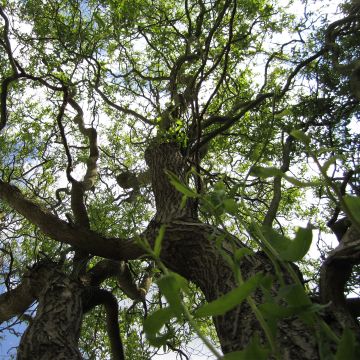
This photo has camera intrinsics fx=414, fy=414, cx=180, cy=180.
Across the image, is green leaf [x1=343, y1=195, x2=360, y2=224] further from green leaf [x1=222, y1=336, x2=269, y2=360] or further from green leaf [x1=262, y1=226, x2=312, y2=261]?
green leaf [x1=222, y1=336, x2=269, y2=360]

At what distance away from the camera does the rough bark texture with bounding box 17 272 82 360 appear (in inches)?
110

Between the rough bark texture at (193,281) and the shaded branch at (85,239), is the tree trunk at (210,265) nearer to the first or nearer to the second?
the rough bark texture at (193,281)

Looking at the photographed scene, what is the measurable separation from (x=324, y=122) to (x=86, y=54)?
138 inches

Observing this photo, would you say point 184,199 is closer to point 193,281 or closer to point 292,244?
point 292,244

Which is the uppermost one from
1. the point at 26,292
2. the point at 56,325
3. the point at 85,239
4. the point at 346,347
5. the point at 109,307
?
the point at 85,239

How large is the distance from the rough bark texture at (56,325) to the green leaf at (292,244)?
8.67ft

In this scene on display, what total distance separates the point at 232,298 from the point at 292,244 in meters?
0.09

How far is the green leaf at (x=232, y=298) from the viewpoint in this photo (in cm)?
38

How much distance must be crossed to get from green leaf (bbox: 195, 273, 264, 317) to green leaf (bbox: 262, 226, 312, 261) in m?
0.05

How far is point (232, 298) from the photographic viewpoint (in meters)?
0.39

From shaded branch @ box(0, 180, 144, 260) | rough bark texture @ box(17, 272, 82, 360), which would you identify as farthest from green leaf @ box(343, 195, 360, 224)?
shaded branch @ box(0, 180, 144, 260)

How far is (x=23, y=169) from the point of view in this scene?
737 centimetres

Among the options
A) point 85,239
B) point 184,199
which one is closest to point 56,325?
point 85,239

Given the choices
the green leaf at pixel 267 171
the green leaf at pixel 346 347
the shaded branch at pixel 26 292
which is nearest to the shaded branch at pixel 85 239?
the shaded branch at pixel 26 292
